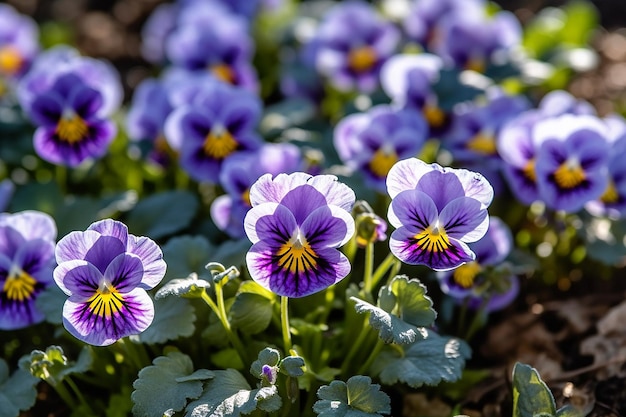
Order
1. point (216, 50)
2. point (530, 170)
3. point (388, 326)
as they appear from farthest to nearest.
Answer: point (216, 50) → point (530, 170) → point (388, 326)

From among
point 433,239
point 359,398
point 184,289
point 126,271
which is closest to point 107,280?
point 126,271

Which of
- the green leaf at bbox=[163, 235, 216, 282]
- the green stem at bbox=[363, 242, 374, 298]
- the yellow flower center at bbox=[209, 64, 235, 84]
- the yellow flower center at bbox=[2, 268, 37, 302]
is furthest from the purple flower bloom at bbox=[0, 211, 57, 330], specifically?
the yellow flower center at bbox=[209, 64, 235, 84]

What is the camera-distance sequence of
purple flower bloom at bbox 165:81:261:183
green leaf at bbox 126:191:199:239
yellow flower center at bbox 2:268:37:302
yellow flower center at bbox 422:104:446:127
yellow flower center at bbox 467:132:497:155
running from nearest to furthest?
yellow flower center at bbox 2:268:37:302 → green leaf at bbox 126:191:199:239 → purple flower bloom at bbox 165:81:261:183 → yellow flower center at bbox 467:132:497:155 → yellow flower center at bbox 422:104:446:127

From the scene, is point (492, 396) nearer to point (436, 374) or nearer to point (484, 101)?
point (436, 374)

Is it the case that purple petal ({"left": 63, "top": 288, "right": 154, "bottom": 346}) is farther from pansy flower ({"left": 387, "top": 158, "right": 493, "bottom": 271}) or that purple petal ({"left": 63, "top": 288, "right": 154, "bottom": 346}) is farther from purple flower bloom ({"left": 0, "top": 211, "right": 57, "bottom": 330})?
pansy flower ({"left": 387, "top": 158, "right": 493, "bottom": 271})

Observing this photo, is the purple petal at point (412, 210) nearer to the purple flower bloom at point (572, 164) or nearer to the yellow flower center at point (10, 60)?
the purple flower bloom at point (572, 164)

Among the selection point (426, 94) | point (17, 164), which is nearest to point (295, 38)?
point (426, 94)

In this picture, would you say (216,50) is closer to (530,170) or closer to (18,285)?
(530,170)
